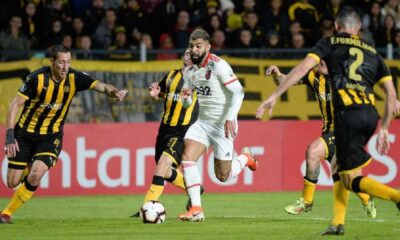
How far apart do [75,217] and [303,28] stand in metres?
8.44

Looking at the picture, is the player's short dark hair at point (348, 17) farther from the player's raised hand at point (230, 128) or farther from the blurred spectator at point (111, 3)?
the blurred spectator at point (111, 3)

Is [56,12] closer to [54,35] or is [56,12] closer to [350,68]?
[54,35]

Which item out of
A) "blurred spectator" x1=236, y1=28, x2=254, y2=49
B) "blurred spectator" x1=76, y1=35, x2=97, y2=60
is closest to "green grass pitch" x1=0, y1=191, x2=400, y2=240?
"blurred spectator" x1=76, y1=35, x2=97, y2=60

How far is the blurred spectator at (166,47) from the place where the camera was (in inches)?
724

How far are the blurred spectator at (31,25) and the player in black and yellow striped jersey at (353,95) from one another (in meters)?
9.95

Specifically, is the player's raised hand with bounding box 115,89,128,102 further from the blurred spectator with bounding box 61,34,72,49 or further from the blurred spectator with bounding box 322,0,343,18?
the blurred spectator with bounding box 322,0,343,18

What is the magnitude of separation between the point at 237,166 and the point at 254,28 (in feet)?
22.5

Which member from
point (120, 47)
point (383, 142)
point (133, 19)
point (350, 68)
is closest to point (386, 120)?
point (383, 142)

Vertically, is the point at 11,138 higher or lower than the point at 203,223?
higher

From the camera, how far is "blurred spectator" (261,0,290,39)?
19688mm

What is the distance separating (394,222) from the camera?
11.3 meters

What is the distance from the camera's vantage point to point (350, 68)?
9383mm

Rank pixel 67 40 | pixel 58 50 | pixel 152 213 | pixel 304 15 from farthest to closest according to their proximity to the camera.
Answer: pixel 304 15, pixel 67 40, pixel 58 50, pixel 152 213

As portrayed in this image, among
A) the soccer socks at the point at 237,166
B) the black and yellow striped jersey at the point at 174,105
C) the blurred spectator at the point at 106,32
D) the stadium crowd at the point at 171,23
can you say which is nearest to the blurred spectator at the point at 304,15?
the stadium crowd at the point at 171,23
